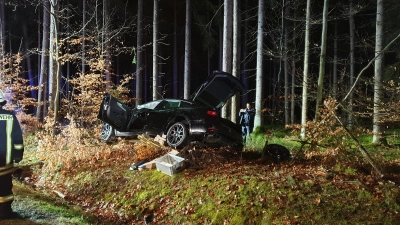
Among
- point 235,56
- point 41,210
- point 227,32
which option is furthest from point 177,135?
point 235,56

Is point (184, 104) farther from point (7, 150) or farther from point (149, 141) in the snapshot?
point (7, 150)

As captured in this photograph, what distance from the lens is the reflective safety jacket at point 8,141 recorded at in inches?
186

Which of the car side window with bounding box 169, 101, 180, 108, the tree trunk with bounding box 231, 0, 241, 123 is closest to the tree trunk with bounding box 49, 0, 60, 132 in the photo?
the car side window with bounding box 169, 101, 180, 108

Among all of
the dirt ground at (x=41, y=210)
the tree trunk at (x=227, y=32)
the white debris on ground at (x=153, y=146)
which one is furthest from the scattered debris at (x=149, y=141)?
the tree trunk at (x=227, y=32)

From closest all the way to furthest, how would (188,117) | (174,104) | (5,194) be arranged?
(5,194), (188,117), (174,104)

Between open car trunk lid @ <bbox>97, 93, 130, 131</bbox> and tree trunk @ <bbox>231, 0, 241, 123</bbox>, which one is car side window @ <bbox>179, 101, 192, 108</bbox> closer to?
open car trunk lid @ <bbox>97, 93, 130, 131</bbox>

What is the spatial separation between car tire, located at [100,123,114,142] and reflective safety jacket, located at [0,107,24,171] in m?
5.22

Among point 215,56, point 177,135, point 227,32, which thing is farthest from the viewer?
point 215,56

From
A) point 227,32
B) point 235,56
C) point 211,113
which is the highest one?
point 227,32

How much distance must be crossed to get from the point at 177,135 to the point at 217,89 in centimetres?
172

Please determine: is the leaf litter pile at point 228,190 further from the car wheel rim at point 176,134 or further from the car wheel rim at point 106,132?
the car wheel rim at point 106,132

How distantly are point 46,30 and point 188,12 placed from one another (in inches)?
320

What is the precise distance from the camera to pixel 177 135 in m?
8.81

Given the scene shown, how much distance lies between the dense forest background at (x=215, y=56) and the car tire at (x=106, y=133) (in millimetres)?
1207
